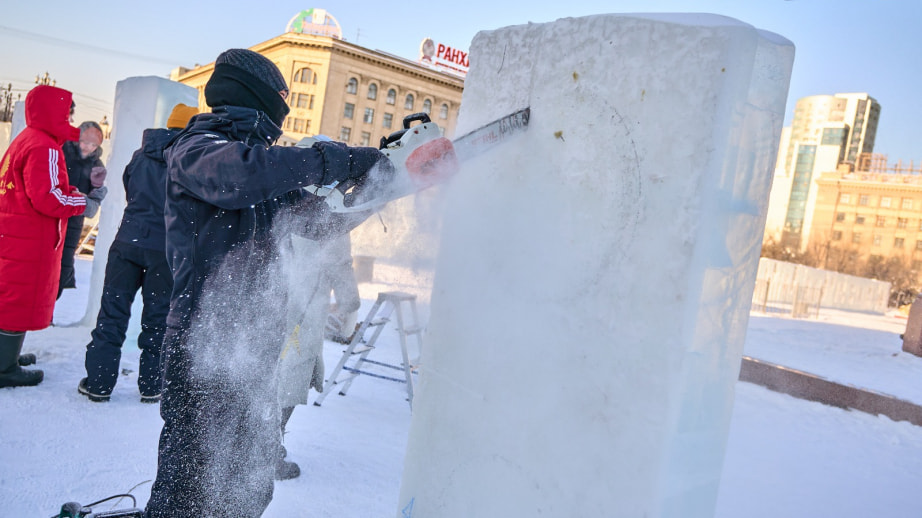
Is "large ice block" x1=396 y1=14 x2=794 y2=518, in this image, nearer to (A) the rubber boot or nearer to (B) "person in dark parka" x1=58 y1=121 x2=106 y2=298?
(A) the rubber boot

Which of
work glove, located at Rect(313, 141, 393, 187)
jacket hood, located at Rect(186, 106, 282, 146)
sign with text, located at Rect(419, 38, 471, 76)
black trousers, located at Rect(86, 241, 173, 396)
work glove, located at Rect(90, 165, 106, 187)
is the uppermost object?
sign with text, located at Rect(419, 38, 471, 76)

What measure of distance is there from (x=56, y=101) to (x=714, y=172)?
3738 mm

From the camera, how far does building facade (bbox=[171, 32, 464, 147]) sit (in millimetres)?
49312

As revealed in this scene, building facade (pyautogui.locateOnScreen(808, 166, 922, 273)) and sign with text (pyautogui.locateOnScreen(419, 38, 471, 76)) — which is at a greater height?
sign with text (pyautogui.locateOnScreen(419, 38, 471, 76))

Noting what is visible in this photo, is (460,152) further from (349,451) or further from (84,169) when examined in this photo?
(84,169)

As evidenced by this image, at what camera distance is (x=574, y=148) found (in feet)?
4.31

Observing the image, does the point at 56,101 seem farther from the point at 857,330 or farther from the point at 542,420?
the point at 857,330

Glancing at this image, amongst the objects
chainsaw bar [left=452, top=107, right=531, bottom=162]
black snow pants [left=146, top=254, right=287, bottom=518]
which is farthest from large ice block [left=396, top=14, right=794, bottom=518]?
black snow pants [left=146, top=254, right=287, bottom=518]

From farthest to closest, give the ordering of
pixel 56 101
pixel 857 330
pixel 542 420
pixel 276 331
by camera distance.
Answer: pixel 857 330, pixel 56 101, pixel 276 331, pixel 542 420

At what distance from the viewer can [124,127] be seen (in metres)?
4.89

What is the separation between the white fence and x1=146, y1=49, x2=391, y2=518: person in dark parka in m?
18.1

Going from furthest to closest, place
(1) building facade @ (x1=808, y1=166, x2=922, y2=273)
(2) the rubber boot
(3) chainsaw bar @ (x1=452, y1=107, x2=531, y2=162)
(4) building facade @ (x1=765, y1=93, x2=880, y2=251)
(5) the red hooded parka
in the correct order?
(4) building facade @ (x1=765, y1=93, x2=880, y2=251), (1) building facade @ (x1=808, y1=166, x2=922, y2=273), (5) the red hooded parka, (2) the rubber boot, (3) chainsaw bar @ (x1=452, y1=107, x2=531, y2=162)

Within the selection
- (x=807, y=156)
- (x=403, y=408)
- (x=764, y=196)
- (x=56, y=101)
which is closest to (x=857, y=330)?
(x=403, y=408)

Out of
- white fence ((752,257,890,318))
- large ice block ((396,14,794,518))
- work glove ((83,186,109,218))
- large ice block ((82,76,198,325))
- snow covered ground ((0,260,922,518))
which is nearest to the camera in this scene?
large ice block ((396,14,794,518))
